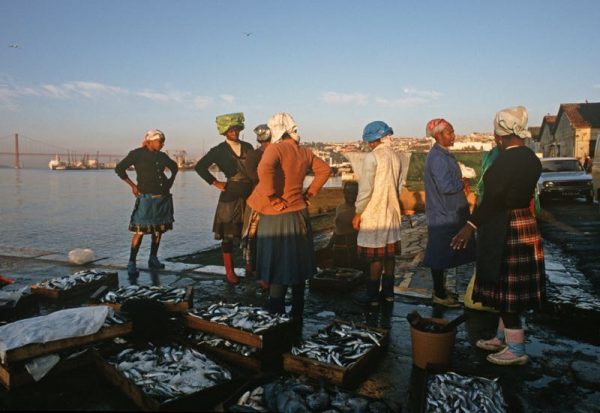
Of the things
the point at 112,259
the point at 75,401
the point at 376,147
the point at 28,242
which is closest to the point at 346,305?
the point at 376,147

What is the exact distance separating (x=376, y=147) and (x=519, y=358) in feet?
8.57

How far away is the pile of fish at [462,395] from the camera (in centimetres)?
273

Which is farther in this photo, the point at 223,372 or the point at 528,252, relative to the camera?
the point at 528,252

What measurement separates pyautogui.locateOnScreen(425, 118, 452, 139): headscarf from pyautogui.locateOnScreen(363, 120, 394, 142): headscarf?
430mm

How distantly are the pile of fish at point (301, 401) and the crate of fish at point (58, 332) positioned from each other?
1.52 metres

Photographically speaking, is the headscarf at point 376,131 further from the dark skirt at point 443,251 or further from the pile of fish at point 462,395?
the pile of fish at point 462,395

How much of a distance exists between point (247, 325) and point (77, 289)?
10.3 ft

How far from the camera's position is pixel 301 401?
269 centimetres

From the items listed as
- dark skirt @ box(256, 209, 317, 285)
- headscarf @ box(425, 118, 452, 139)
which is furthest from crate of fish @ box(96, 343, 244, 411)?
headscarf @ box(425, 118, 452, 139)

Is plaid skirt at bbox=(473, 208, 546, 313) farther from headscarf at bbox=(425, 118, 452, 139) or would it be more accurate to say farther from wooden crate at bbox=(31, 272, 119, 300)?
wooden crate at bbox=(31, 272, 119, 300)

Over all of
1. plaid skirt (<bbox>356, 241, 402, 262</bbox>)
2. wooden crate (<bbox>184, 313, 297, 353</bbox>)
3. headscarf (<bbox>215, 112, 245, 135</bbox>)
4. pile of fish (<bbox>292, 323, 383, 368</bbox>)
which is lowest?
pile of fish (<bbox>292, 323, 383, 368</bbox>)

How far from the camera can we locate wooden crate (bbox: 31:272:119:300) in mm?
5418

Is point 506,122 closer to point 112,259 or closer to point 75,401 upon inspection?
point 75,401

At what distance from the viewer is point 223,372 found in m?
3.13
